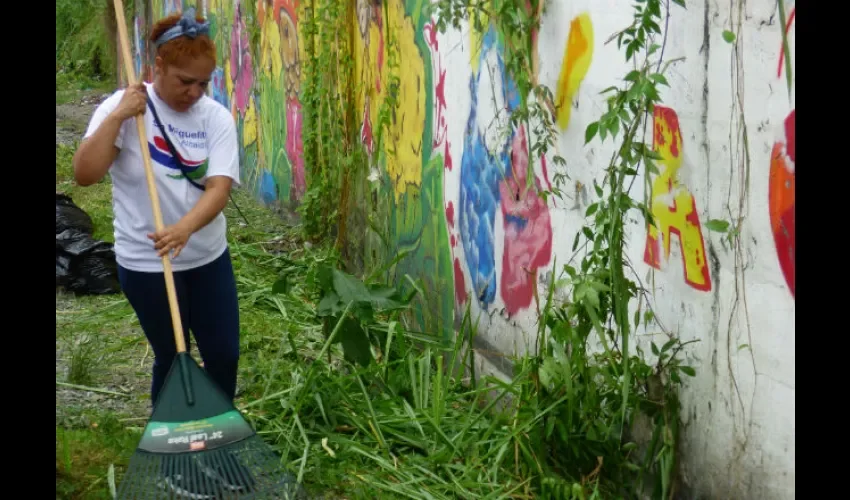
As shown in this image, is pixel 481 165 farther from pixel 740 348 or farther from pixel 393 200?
pixel 740 348

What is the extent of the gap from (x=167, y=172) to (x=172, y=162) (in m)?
0.04

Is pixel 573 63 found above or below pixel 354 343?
above

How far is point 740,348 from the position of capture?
3.30m

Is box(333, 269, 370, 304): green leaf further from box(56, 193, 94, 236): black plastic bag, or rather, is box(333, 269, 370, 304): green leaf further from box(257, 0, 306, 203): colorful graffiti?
box(257, 0, 306, 203): colorful graffiti

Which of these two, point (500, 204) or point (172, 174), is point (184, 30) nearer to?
point (172, 174)

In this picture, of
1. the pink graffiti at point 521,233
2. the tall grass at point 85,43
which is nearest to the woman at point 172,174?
the pink graffiti at point 521,233

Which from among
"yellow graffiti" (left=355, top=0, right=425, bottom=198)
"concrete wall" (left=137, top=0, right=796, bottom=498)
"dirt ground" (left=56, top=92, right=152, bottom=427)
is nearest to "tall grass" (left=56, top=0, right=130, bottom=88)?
"dirt ground" (left=56, top=92, right=152, bottom=427)

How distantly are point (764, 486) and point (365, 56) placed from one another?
4.95 meters

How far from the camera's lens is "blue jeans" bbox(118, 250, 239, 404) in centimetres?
419

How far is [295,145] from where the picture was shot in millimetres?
9883

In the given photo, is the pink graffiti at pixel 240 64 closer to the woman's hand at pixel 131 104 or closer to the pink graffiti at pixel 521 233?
the pink graffiti at pixel 521 233

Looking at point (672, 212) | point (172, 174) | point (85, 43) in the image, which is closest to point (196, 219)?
point (172, 174)

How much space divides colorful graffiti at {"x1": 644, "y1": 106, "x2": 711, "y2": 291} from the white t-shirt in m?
1.57

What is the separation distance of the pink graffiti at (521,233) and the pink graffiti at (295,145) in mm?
4403
